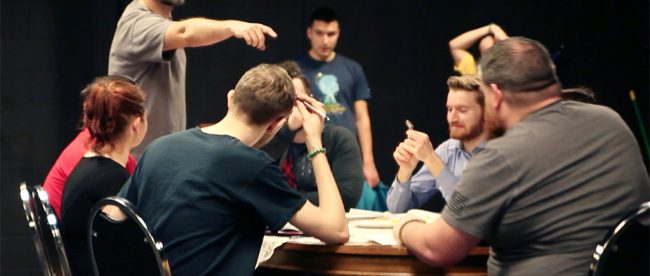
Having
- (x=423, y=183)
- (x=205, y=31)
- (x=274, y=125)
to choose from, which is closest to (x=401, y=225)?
(x=274, y=125)

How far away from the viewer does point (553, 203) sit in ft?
7.59

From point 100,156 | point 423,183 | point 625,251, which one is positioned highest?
point 625,251

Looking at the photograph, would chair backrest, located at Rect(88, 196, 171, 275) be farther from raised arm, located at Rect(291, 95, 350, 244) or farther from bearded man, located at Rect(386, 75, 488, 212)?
bearded man, located at Rect(386, 75, 488, 212)

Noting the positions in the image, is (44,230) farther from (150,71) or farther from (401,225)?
(150,71)

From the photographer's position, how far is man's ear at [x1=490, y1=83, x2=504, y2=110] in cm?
242

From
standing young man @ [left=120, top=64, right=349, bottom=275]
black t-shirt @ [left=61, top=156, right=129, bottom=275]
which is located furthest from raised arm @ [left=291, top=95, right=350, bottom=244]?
black t-shirt @ [left=61, top=156, right=129, bottom=275]

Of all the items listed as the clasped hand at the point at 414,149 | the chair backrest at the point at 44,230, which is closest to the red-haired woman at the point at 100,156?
the chair backrest at the point at 44,230

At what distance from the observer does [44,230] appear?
287cm

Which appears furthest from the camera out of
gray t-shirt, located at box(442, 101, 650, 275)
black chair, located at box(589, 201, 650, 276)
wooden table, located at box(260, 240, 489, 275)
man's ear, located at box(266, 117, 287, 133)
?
man's ear, located at box(266, 117, 287, 133)

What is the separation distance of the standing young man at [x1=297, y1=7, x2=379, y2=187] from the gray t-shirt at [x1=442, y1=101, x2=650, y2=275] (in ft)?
11.9

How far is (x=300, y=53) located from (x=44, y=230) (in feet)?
12.6

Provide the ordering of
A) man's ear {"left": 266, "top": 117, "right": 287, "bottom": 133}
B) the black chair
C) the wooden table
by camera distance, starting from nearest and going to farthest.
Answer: the black chair
the wooden table
man's ear {"left": 266, "top": 117, "right": 287, "bottom": 133}

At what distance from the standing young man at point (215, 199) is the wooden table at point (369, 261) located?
0.09m

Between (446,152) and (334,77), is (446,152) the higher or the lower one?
the higher one
